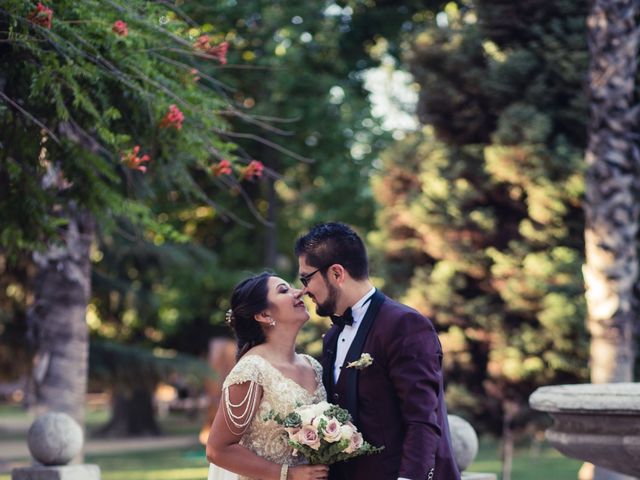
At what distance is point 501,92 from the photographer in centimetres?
1576

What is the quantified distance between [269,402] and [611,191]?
760 cm

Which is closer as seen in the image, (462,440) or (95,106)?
(95,106)

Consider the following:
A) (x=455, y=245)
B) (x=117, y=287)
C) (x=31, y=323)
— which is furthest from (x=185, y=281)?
(x=31, y=323)

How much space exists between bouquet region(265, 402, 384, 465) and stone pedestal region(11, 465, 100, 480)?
3.60 m

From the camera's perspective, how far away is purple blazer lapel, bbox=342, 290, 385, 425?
16.3 ft

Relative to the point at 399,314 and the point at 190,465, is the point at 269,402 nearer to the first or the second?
the point at 399,314

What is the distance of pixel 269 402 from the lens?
5.36m

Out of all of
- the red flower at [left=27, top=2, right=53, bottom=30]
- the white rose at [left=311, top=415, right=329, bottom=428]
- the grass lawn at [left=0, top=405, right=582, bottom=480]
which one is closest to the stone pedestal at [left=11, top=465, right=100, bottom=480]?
the red flower at [left=27, top=2, right=53, bottom=30]

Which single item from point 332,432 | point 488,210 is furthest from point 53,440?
point 488,210

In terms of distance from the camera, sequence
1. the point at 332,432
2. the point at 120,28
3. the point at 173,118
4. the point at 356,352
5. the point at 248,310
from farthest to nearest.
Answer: the point at 173,118, the point at 120,28, the point at 248,310, the point at 356,352, the point at 332,432

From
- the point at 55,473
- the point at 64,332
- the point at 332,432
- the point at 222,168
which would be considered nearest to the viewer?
the point at 332,432

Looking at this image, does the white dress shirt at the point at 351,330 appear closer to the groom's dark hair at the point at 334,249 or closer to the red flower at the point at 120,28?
the groom's dark hair at the point at 334,249

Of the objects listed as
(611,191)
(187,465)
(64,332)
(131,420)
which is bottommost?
(187,465)

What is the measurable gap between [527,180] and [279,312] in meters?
10.1
